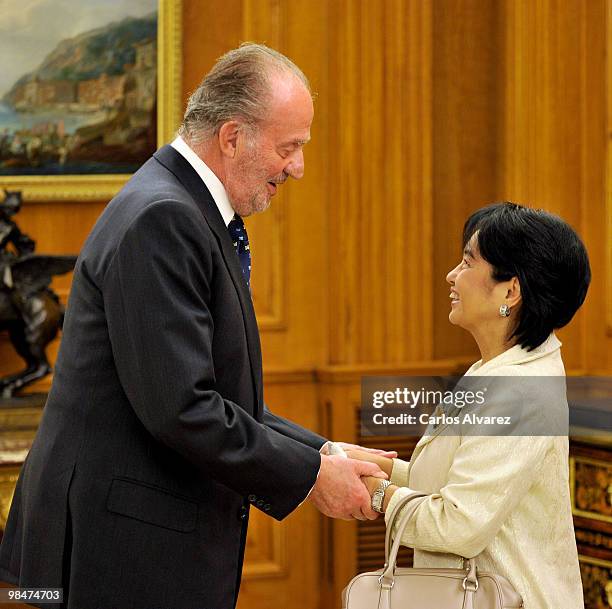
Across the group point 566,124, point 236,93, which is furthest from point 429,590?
point 566,124

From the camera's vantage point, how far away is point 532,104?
4.70 meters

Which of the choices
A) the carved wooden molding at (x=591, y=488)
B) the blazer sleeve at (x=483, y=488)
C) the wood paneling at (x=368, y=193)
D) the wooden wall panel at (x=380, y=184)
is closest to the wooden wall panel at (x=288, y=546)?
the wood paneling at (x=368, y=193)

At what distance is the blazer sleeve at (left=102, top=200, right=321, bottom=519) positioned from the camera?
203 cm

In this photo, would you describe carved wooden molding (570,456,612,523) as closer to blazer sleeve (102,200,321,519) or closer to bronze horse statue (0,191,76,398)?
bronze horse statue (0,191,76,398)

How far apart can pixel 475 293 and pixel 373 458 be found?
515 mm

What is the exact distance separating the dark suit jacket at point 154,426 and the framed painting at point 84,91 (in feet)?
7.39

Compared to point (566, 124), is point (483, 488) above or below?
below

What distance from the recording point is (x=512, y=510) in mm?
2180

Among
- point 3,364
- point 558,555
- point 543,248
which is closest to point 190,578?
point 558,555

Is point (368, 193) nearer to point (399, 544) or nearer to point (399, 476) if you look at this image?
point (399, 476)

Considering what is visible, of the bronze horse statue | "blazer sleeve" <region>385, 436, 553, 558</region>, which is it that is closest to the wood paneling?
the bronze horse statue

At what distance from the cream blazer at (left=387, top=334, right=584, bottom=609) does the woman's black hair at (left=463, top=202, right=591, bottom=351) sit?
0.05 m

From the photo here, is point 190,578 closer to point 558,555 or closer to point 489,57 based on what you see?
point 558,555

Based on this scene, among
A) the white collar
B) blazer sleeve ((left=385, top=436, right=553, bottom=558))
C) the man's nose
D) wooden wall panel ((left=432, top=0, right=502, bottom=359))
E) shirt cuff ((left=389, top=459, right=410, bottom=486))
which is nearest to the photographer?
blazer sleeve ((left=385, top=436, right=553, bottom=558))
